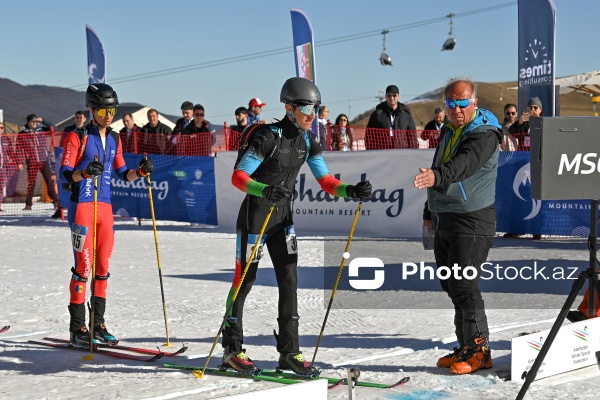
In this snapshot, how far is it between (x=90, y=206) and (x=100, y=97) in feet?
2.77

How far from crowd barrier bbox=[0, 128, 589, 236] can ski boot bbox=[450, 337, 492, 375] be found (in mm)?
6662

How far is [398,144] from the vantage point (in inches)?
615

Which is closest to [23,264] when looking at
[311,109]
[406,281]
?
[406,281]

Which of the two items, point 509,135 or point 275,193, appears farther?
point 509,135

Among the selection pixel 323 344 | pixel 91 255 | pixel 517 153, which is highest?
pixel 517 153

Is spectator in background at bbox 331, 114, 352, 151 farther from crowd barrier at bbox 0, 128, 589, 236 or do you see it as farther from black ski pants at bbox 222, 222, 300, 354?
black ski pants at bbox 222, 222, 300, 354

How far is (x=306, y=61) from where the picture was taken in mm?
18078

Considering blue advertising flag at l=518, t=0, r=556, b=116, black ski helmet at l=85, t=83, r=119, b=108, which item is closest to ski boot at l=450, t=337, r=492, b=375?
black ski helmet at l=85, t=83, r=119, b=108

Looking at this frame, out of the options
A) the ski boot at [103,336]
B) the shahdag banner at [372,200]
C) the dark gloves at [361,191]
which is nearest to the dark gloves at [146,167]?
the ski boot at [103,336]

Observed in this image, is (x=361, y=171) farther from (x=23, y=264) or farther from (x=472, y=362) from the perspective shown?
(x=472, y=362)

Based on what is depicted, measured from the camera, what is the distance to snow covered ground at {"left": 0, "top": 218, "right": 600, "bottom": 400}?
5500mm

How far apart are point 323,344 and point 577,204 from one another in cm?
782

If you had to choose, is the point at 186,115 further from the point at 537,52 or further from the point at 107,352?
the point at 107,352

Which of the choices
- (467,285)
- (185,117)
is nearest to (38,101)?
(185,117)
